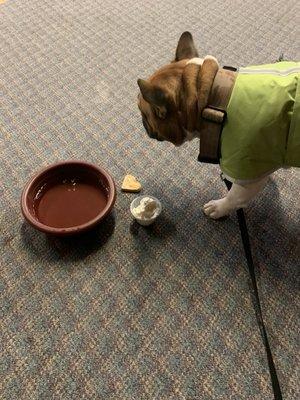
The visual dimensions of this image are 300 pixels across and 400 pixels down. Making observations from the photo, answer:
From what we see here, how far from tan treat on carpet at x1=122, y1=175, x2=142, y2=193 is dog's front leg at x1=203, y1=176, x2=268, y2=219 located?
29 centimetres

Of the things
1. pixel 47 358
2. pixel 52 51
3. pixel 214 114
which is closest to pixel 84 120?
pixel 52 51

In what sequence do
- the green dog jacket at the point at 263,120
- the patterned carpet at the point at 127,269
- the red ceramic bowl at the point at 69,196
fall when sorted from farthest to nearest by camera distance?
the red ceramic bowl at the point at 69,196 < the patterned carpet at the point at 127,269 < the green dog jacket at the point at 263,120

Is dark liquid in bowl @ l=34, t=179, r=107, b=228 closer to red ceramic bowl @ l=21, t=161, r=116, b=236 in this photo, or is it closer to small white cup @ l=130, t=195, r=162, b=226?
red ceramic bowl @ l=21, t=161, r=116, b=236

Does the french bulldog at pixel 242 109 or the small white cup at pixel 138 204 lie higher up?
the french bulldog at pixel 242 109

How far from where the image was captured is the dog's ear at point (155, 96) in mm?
1107

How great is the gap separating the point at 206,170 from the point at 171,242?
40 centimetres

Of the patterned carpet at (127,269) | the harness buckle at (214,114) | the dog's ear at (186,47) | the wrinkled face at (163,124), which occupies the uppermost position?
the dog's ear at (186,47)

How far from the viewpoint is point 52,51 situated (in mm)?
2188

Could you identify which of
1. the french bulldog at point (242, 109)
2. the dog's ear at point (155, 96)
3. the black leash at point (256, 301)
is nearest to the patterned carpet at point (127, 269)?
the black leash at point (256, 301)

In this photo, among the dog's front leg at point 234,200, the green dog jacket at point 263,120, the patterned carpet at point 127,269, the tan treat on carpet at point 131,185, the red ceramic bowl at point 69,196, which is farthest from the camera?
the tan treat on carpet at point 131,185

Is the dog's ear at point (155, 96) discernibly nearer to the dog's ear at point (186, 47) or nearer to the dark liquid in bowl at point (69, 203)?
the dog's ear at point (186, 47)

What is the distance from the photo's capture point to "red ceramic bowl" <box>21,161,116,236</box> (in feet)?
4.59

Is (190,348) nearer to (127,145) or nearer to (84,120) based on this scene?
(127,145)

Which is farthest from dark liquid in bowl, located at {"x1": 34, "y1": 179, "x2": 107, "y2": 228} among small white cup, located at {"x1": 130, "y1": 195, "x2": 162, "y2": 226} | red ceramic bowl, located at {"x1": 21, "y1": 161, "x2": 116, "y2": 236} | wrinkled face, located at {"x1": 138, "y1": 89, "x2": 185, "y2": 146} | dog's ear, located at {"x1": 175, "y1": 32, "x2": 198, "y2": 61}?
dog's ear, located at {"x1": 175, "y1": 32, "x2": 198, "y2": 61}
